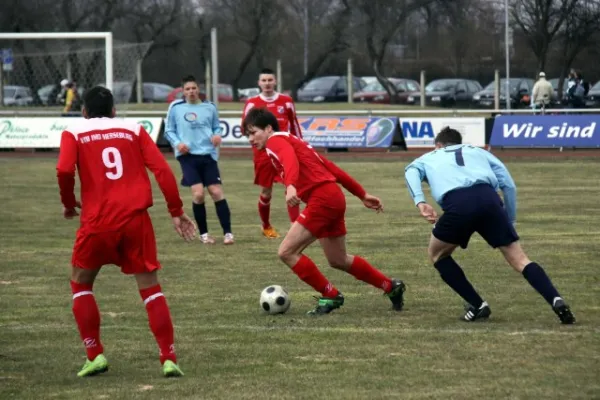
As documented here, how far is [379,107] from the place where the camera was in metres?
42.7

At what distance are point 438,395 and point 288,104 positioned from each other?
8.83m

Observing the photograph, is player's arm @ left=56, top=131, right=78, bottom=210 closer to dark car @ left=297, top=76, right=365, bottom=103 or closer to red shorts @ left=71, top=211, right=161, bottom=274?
red shorts @ left=71, top=211, right=161, bottom=274

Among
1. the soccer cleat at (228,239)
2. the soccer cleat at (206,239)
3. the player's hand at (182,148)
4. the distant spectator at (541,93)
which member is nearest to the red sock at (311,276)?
the soccer cleat at (228,239)

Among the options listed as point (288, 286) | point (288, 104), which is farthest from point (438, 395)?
point (288, 104)

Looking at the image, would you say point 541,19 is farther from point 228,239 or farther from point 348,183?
point 348,183

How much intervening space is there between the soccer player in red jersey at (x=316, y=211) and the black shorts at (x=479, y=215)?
90 cm

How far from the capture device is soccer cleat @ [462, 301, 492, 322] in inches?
364

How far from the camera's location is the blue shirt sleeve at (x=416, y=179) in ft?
28.9

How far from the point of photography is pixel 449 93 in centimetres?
4759

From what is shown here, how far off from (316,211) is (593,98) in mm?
33587

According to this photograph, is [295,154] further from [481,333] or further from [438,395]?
[438,395]

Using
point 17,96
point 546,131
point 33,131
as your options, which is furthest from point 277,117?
point 17,96

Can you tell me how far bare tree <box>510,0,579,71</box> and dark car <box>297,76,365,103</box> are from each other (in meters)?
6.88

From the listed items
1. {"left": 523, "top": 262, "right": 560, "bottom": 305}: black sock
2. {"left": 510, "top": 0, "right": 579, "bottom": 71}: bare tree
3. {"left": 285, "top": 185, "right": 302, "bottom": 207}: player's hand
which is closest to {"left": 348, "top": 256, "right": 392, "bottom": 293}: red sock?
{"left": 285, "top": 185, "right": 302, "bottom": 207}: player's hand
